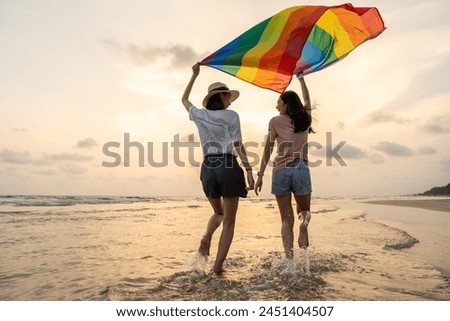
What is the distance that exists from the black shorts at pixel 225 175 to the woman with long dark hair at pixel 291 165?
37 cm

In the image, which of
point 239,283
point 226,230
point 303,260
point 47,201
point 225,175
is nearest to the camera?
point 239,283

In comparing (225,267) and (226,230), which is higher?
(226,230)

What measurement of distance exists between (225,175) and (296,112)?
123 cm

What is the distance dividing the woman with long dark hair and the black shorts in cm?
37

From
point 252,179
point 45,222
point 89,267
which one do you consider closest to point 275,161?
point 252,179

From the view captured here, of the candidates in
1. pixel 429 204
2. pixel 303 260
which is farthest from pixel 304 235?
pixel 429 204

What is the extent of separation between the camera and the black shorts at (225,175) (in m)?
4.47

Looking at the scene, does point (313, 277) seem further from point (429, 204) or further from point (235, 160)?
point (429, 204)

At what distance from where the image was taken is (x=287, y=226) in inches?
192

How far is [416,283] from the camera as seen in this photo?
4402 millimetres

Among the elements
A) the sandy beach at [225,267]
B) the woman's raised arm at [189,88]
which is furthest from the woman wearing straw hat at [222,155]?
the sandy beach at [225,267]

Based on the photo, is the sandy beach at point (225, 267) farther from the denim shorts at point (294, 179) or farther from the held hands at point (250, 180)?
the held hands at point (250, 180)
